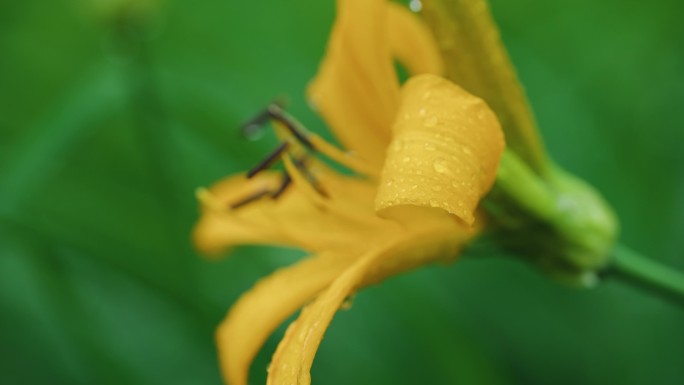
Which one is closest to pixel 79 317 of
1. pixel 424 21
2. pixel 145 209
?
pixel 145 209

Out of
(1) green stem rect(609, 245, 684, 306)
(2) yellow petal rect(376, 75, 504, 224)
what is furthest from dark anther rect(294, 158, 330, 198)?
(1) green stem rect(609, 245, 684, 306)

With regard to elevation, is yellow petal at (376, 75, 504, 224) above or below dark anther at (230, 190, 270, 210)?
above

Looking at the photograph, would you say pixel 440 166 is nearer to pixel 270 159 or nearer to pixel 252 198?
pixel 270 159

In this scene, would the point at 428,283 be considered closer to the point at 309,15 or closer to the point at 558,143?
the point at 558,143

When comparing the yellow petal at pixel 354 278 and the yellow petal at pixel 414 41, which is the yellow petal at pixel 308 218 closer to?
the yellow petal at pixel 354 278

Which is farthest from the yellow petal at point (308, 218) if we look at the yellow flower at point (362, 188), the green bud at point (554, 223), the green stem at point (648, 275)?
the green stem at point (648, 275)

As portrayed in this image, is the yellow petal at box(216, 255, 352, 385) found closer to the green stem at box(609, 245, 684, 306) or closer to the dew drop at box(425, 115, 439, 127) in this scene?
the dew drop at box(425, 115, 439, 127)
